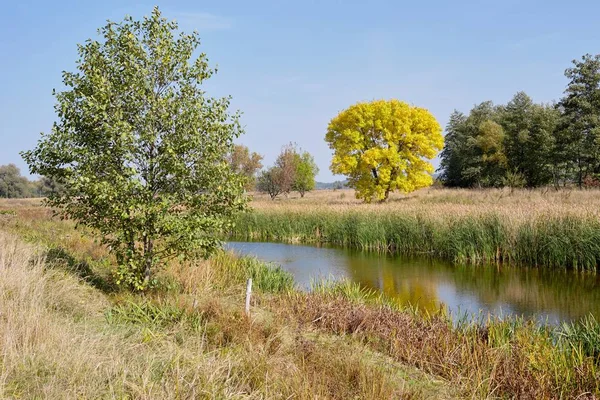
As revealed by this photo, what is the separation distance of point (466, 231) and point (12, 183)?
77.4 m

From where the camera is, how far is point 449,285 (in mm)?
12523

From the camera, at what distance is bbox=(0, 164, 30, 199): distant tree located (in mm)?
73500

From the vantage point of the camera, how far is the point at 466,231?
16.0 m

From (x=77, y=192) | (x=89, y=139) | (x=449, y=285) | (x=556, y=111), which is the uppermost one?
(x=556, y=111)

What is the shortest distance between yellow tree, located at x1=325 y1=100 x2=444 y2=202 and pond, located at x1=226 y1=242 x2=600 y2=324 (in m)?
16.1

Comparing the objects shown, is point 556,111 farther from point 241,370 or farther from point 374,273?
point 241,370

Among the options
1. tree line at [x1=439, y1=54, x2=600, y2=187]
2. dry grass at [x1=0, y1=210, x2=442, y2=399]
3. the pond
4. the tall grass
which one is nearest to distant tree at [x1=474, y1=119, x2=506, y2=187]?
tree line at [x1=439, y1=54, x2=600, y2=187]

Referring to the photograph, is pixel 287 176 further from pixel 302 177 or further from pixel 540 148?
pixel 540 148

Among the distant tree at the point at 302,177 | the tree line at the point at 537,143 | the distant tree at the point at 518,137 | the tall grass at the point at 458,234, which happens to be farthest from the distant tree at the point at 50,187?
the distant tree at the point at 518,137

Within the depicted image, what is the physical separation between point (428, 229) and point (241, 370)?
14.5 metres

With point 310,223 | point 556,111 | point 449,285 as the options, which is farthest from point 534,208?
point 556,111

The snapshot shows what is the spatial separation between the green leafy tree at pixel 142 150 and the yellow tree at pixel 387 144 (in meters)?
25.6

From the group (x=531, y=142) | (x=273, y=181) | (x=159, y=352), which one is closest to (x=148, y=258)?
(x=159, y=352)

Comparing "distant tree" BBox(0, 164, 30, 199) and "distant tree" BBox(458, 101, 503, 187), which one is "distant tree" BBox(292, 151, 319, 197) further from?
"distant tree" BBox(0, 164, 30, 199)
